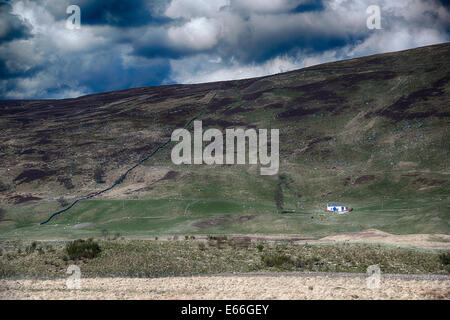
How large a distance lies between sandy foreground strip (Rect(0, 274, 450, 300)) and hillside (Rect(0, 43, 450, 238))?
30517mm

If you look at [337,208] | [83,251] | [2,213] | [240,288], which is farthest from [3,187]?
[240,288]

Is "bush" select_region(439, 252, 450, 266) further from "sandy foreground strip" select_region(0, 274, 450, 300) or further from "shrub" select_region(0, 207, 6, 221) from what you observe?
"shrub" select_region(0, 207, 6, 221)

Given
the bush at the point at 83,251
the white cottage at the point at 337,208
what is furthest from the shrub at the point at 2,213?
the white cottage at the point at 337,208

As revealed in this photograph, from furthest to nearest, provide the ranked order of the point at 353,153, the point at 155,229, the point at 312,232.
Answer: the point at 353,153
the point at 155,229
the point at 312,232

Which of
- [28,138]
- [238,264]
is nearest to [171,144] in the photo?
[28,138]

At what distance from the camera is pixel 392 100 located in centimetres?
11769

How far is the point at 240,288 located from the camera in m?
21.2

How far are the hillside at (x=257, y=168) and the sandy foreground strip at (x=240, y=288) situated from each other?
3052 cm

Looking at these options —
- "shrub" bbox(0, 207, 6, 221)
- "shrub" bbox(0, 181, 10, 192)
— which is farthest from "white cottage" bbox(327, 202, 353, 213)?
"shrub" bbox(0, 181, 10, 192)

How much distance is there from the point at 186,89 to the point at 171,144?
79404 mm

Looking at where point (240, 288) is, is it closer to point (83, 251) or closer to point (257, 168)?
point (83, 251)

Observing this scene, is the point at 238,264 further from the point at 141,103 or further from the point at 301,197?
the point at 141,103

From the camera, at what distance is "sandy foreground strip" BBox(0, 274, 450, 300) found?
63.4 ft

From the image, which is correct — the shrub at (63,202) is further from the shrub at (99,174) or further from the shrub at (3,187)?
the shrub at (3,187)
